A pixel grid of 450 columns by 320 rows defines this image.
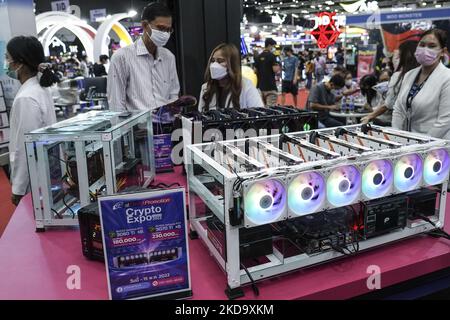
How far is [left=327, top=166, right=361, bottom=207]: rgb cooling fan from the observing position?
1.40 m

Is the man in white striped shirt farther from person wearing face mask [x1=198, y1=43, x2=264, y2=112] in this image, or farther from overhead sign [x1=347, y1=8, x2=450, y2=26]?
overhead sign [x1=347, y1=8, x2=450, y2=26]

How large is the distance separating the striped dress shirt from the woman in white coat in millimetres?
436

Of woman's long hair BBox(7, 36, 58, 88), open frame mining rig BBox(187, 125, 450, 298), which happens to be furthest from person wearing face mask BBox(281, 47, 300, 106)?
open frame mining rig BBox(187, 125, 450, 298)

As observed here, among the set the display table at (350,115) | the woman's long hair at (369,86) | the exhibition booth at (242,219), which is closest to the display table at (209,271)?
the exhibition booth at (242,219)

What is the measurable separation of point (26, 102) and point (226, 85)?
1.30 metres

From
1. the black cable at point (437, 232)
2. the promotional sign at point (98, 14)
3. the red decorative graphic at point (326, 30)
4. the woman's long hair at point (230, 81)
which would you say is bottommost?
the black cable at point (437, 232)

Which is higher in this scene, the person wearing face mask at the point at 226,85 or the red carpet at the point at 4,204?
the person wearing face mask at the point at 226,85

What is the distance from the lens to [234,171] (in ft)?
4.41

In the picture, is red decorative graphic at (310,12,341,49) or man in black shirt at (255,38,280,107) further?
red decorative graphic at (310,12,341,49)

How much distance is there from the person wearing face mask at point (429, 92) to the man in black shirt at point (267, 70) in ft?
22.2

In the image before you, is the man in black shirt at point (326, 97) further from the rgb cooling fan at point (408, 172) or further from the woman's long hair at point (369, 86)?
the rgb cooling fan at point (408, 172)

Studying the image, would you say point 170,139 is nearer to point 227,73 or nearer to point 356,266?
point 227,73

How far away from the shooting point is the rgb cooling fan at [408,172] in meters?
1.51

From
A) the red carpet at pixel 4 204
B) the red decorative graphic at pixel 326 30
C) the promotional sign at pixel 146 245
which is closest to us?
the promotional sign at pixel 146 245
